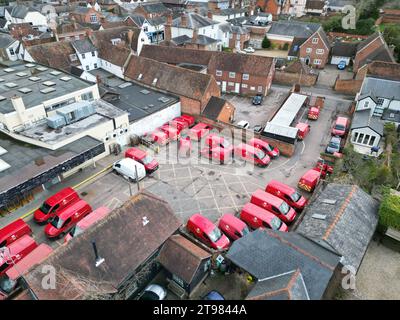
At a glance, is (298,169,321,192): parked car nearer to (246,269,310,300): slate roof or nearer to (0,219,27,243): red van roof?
(246,269,310,300): slate roof

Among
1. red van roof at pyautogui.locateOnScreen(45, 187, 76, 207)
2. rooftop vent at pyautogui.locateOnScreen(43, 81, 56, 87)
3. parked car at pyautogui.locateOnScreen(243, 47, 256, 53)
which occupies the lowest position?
red van roof at pyautogui.locateOnScreen(45, 187, 76, 207)

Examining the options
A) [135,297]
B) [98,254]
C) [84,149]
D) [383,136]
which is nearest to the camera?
[98,254]

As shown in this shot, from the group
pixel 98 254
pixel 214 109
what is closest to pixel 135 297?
pixel 98 254

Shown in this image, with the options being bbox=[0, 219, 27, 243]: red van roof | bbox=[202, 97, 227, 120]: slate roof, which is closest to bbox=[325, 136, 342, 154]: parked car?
bbox=[202, 97, 227, 120]: slate roof

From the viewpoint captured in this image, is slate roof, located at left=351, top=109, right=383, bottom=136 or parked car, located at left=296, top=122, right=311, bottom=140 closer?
slate roof, located at left=351, top=109, right=383, bottom=136
